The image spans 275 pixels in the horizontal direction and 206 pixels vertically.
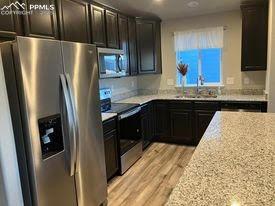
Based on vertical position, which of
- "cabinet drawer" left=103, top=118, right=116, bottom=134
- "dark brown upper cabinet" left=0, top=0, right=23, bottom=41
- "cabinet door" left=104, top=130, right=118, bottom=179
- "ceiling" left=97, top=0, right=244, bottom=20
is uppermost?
"ceiling" left=97, top=0, right=244, bottom=20

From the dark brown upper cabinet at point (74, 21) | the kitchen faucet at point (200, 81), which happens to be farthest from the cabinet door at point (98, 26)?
the kitchen faucet at point (200, 81)

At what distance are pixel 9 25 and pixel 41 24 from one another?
36 cm

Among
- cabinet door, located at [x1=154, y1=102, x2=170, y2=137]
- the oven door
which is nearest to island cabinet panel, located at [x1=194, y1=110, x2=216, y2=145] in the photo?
cabinet door, located at [x1=154, y1=102, x2=170, y2=137]

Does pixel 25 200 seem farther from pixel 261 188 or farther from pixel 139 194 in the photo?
pixel 261 188

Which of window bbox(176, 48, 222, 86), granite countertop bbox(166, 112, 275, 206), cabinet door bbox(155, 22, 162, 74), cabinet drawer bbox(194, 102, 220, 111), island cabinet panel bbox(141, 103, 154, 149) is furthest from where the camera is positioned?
cabinet door bbox(155, 22, 162, 74)

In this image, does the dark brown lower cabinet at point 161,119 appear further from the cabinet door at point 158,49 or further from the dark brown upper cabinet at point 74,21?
the dark brown upper cabinet at point 74,21

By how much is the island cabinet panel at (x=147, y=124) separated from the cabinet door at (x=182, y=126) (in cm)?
40

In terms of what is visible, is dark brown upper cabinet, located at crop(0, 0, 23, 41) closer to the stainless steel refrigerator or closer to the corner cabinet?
the stainless steel refrigerator

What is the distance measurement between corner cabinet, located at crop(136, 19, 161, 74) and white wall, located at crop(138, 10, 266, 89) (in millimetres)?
226

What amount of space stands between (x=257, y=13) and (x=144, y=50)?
200 centimetres

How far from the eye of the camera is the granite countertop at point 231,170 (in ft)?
2.96

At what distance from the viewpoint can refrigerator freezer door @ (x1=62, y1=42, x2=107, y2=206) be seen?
201 centimetres

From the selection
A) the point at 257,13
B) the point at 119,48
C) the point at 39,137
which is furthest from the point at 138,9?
the point at 39,137

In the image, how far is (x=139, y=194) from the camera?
8.80ft
